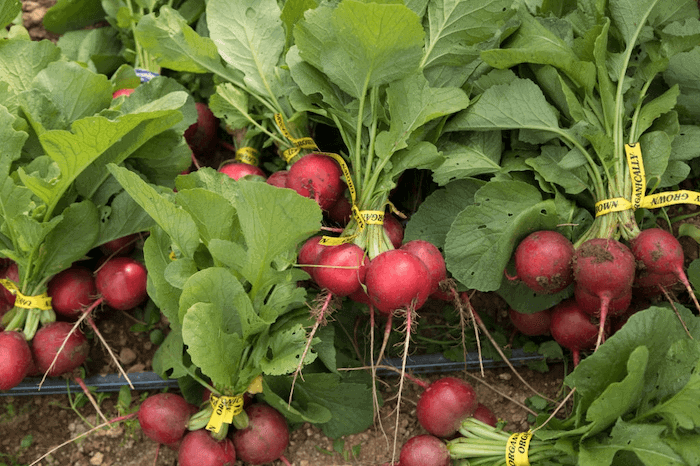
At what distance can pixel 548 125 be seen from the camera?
148 centimetres

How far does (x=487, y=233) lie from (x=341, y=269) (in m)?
0.41

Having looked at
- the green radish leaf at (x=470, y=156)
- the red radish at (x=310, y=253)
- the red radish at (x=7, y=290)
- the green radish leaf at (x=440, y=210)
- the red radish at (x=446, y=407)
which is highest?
the green radish leaf at (x=470, y=156)

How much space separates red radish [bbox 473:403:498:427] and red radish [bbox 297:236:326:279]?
1.99ft

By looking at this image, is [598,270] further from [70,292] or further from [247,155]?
[70,292]

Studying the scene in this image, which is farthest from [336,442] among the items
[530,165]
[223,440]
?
[530,165]

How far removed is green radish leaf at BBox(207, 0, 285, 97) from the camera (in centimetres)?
163

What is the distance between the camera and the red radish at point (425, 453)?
1422 millimetres

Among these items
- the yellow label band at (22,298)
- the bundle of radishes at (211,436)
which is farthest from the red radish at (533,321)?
the yellow label band at (22,298)

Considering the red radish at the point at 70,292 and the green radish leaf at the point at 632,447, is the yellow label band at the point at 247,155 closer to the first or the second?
the red radish at the point at 70,292

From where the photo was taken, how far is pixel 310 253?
1.50 m

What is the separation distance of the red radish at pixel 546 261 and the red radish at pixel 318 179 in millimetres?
537

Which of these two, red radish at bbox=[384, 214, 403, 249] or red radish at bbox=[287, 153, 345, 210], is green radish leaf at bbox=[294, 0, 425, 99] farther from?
red radish at bbox=[384, 214, 403, 249]

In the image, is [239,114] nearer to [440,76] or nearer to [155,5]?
[440,76]

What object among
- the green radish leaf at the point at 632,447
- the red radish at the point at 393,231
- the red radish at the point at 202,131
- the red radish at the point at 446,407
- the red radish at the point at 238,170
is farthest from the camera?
the red radish at the point at 202,131
